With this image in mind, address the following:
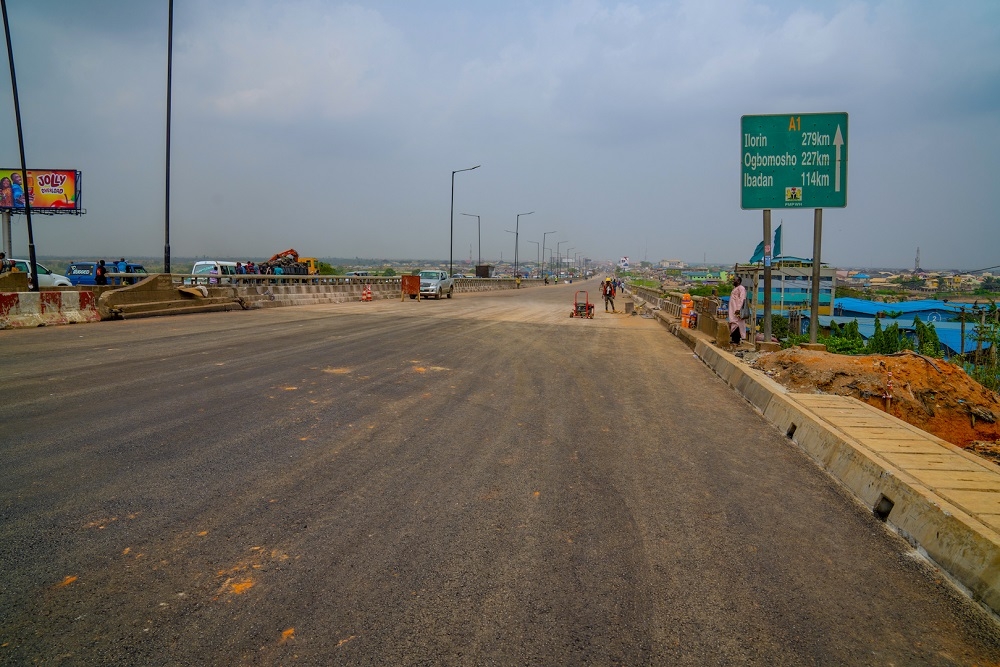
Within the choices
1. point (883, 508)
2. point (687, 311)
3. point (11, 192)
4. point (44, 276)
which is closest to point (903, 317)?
point (687, 311)

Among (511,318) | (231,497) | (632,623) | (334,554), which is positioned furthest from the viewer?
(511,318)

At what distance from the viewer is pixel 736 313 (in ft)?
45.4

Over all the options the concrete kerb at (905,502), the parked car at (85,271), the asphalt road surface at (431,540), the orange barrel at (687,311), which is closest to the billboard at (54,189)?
the parked car at (85,271)

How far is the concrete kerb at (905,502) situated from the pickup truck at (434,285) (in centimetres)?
3046

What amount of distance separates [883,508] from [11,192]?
58652 millimetres

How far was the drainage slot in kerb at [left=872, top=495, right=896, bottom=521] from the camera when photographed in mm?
4492

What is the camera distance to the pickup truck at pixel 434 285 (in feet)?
122

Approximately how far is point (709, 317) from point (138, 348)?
42.5ft

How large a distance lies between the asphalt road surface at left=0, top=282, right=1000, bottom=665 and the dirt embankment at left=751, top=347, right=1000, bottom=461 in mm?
2163

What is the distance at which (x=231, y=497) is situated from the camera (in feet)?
14.5

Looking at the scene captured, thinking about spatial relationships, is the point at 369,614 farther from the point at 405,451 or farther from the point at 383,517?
the point at 405,451

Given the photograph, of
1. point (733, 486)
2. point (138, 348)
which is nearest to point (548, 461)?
point (733, 486)

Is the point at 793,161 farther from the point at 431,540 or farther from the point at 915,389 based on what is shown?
the point at 431,540

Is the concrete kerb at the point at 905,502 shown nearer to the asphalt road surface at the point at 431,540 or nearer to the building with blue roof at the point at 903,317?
the asphalt road surface at the point at 431,540
